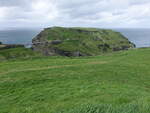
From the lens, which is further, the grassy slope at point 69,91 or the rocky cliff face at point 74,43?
the rocky cliff face at point 74,43

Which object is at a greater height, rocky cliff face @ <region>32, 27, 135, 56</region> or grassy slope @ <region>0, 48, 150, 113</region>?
rocky cliff face @ <region>32, 27, 135, 56</region>

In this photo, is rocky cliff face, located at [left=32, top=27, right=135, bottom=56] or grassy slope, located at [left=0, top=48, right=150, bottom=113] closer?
grassy slope, located at [left=0, top=48, right=150, bottom=113]

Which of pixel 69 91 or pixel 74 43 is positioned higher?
pixel 74 43

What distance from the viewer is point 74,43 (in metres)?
55.0

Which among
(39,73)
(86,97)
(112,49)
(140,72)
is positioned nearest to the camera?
(86,97)

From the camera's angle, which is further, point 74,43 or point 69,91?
point 74,43

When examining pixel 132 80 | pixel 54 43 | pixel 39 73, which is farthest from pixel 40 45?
pixel 132 80

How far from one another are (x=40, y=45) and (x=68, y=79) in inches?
1531

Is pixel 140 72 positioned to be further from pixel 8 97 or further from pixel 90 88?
pixel 8 97

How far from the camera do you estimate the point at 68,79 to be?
522 inches

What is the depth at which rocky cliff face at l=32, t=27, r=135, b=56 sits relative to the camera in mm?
49162

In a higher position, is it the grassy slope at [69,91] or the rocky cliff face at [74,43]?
the rocky cliff face at [74,43]

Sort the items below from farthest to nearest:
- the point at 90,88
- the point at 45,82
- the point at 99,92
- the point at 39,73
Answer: the point at 39,73
the point at 45,82
the point at 90,88
the point at 99,92

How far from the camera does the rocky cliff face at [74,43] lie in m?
49.2
